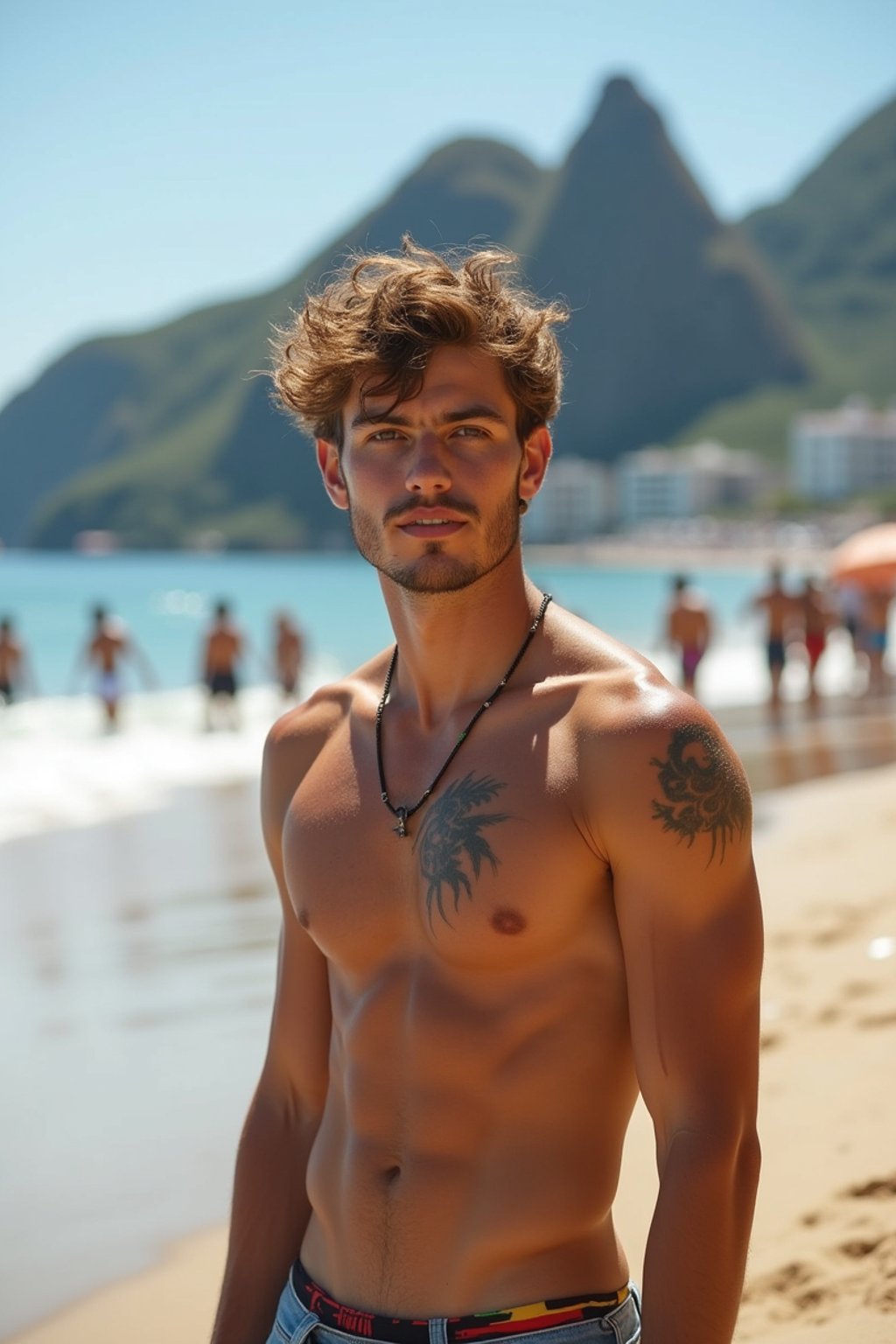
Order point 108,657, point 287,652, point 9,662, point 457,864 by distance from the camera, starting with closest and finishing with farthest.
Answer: point 457,864 < point 108,657 < point 9,662 < point 287,652

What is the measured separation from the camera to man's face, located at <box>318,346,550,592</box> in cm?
189

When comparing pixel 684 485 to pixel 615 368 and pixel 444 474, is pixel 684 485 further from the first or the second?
pixel 444 474

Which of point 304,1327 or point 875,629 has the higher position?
point 304,1327

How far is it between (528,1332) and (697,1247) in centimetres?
23

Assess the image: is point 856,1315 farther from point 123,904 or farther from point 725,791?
point 123,904

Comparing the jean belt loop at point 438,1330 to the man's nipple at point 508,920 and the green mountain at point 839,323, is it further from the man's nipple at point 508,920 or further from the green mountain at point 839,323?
the green mountain at point 839,323

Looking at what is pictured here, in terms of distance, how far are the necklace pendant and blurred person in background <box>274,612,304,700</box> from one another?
63.9ft

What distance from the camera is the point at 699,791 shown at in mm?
1631

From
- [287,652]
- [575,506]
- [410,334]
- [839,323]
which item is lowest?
[575,506]

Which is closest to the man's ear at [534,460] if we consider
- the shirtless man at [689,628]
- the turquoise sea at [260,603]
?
the shirtless man at [689,628]

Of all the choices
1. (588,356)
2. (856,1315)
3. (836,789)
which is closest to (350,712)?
(856,1315)

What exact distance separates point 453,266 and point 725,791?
93 cm

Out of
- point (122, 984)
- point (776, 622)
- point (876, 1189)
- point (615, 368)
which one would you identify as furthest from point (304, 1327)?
point (615, 368)

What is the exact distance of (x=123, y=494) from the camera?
171 metres
